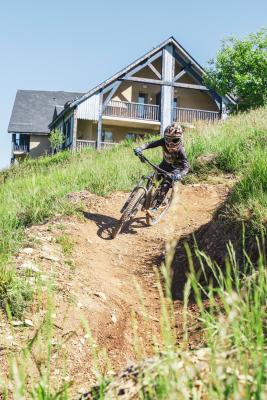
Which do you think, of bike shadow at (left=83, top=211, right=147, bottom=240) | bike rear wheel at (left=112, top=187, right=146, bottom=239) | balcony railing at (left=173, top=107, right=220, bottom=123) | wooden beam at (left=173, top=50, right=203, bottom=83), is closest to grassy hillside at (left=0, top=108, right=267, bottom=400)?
bike shadow at (left=83, top=211, right=147, bottom=240)

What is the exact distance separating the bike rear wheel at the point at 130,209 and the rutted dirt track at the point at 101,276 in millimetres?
210

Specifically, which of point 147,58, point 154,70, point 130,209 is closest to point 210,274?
point 130,209

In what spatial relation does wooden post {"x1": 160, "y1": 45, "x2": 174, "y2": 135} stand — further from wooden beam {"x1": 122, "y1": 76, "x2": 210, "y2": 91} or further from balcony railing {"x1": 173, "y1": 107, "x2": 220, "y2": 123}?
balcony railing {"x1": 173, "y1": 107, "x2": 220, "y2": 123}

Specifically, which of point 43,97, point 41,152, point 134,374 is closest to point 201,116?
point 41,152

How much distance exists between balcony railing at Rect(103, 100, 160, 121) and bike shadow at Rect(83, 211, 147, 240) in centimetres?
2409

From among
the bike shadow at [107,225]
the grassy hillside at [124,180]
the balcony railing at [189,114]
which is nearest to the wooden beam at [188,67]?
the balcony railing at [189,114]

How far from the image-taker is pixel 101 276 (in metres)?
5.35

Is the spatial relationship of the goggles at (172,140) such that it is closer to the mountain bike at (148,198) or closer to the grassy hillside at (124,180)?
the mountain bike at (148,198)

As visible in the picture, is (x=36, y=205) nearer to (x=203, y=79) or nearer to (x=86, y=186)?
(x=86, y=186)

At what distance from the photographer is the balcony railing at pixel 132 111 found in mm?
31422

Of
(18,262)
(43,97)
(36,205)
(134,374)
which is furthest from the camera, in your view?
(43,97)

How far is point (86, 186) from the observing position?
8.98 metres

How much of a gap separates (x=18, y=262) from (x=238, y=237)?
250 cm

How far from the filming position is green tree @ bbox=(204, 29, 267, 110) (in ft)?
96.3
